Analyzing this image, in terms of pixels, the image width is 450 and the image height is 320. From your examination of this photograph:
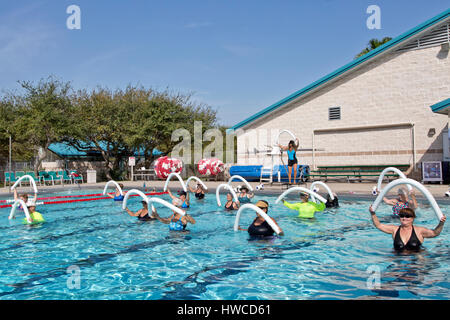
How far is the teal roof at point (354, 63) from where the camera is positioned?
825 inches

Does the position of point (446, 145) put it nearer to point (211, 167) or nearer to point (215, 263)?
point (211, 167)

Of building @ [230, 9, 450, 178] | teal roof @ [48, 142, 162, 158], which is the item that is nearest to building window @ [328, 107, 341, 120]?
building @ [230, 9, 450, 178]

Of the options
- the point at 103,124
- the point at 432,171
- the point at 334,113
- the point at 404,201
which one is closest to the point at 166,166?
the point at 103,124

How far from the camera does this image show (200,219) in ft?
38.6

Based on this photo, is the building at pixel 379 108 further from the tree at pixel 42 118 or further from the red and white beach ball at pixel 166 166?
the tree at pixel 42 118

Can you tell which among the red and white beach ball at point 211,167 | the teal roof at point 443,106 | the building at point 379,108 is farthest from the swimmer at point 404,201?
the red and white beach ball at point 211,167

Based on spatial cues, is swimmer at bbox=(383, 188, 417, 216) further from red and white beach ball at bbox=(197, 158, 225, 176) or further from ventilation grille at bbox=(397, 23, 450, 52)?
red and white beach ball at bbox=(197, 158, 225, 176)

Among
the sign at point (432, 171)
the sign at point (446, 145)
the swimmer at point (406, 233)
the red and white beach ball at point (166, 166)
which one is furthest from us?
the red and white beach ball at point (166, 166)

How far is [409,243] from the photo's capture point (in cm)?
666

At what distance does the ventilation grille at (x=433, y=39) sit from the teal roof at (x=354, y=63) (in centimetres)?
52

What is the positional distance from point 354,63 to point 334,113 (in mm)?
3270

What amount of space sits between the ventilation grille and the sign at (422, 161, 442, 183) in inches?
275
